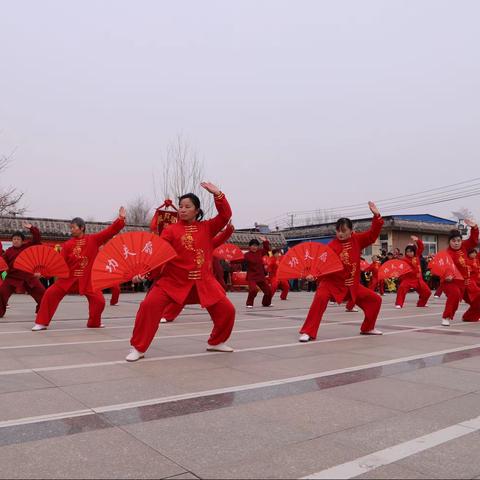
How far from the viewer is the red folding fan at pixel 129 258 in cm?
490

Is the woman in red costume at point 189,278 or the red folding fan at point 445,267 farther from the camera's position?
the red folding fan at point 445,267

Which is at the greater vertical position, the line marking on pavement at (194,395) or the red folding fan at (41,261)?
the red folding fan at (41,261)

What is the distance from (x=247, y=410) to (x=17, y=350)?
3355mm

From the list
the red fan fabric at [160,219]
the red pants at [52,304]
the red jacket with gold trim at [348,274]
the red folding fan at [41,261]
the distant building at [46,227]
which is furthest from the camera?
the distant building at [46,227]

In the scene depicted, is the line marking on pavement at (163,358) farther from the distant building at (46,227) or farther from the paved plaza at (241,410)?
the distant building at (46,227)

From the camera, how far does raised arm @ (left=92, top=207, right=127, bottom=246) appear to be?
6590mm

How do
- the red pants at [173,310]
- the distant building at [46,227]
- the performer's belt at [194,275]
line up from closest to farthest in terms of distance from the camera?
the performer's belt at [194,275], the red pants at [173,310], the distant building at [46,227]

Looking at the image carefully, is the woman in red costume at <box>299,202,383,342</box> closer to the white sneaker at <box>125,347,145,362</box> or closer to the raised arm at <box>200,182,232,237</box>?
the raised arm at <box>200,182,232,237</box>

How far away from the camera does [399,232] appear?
29.0 meters

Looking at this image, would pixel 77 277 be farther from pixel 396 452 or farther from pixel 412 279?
pixel 412 279

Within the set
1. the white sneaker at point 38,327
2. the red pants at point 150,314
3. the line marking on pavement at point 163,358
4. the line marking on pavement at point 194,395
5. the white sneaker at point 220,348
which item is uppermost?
the red pants at point 150,314

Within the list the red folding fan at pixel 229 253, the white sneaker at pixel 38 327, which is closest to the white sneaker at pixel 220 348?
the white sneaker at pixel 38 327

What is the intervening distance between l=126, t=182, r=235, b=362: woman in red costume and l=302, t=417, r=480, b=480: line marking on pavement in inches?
106

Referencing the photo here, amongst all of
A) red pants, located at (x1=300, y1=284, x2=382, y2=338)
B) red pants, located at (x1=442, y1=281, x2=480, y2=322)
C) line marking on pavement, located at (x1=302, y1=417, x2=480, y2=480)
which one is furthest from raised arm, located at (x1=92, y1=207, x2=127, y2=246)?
red pants, located at (x1=442, y1=281, x2=480, y2=322)
